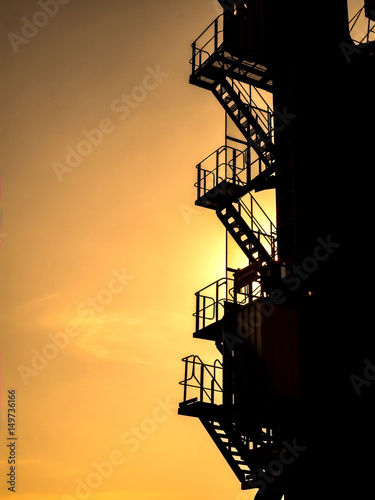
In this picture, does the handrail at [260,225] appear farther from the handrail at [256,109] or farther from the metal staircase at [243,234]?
the handrail at [256,109]

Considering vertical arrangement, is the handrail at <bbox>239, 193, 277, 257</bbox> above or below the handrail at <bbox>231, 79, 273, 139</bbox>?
below

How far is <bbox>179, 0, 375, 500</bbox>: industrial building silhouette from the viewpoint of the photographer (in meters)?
23.4

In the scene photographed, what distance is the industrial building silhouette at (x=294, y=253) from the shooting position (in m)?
23.4

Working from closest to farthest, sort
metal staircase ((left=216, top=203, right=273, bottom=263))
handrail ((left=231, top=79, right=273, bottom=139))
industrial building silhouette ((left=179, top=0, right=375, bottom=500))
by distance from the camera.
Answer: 1. industrial building silhouette ((left=179, top=0, right=375, bottom=500))
2. metal staircase ((left=216, top=203, right=273, bottom=263))
3. handrail ((left=231, top=79, right=273, bottom=139))

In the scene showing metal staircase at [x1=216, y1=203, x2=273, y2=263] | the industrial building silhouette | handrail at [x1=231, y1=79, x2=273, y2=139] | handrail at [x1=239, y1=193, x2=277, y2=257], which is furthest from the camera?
handrail at [x1=231, y1=79, x2=273, y2=139]

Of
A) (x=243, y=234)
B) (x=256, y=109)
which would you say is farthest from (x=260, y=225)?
(x=256, y=109)

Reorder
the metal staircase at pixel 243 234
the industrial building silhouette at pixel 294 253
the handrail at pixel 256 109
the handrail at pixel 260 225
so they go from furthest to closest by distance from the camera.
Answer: the handrail at pixel 256 109 → the handrail at pixel 260 225 → the metal staircase at pixel 243 234 → the industrial building silhouette at pixel 294 253

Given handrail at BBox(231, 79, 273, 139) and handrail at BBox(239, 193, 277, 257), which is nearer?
handrail at BBox(239, 193, 277, 257)

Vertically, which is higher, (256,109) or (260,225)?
(256,109)

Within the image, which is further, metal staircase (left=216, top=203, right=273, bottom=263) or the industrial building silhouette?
metal staircase (left=216, top=203, right=273, bottom=263)

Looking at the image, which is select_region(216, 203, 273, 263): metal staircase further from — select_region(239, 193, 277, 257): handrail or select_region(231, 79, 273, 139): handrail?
select_region(231, 79, 273, 139): handrail

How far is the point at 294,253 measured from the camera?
999 inches

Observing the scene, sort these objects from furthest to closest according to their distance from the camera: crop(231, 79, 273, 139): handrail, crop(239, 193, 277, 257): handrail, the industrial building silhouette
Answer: crop(231, 79, 273, 139): handrail < crop(239, 193, 277, 257): handrail < the industrial building silhouette

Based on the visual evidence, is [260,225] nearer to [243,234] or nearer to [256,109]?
[243,234]
